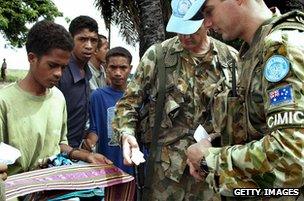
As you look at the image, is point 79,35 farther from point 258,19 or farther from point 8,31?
point 8,31

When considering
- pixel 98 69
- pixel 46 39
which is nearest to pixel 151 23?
pixel 98 69

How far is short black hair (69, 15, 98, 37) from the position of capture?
14.8ft

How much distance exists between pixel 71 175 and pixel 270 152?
1105 millimetres

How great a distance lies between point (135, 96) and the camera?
316cm

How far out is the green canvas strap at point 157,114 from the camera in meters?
3.09

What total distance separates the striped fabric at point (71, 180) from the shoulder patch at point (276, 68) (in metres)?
1.12

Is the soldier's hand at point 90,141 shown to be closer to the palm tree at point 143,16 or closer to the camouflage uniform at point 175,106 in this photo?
A: the camouflage uniform at point 175,106

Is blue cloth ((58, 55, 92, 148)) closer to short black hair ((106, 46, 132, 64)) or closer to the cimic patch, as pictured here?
short black hair ((106, 46, 132, 64))

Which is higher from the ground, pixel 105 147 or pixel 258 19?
pixel 258 19

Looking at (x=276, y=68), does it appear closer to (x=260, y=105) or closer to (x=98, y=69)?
(x=260, y=105)

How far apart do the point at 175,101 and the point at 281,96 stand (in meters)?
1.43

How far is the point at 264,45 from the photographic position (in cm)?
181

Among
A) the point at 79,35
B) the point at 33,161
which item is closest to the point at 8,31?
the point at 79,35

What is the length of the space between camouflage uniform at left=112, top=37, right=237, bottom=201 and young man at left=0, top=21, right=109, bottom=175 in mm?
446
